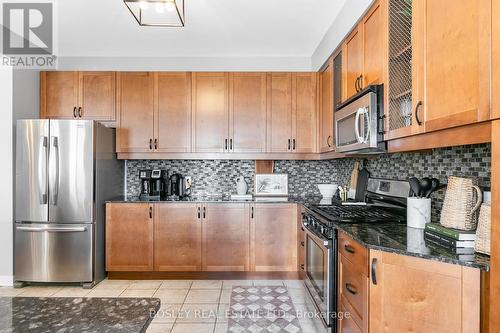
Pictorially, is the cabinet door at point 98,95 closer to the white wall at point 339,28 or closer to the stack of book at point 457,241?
the white wall at point 339,28

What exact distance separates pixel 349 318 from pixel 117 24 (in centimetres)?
312

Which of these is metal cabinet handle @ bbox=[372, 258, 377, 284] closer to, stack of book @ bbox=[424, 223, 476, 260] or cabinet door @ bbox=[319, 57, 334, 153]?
stack of book @ bbox=[424, 223, 476, 260]

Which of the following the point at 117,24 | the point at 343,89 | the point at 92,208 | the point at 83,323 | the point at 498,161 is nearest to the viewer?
the point at 83,323

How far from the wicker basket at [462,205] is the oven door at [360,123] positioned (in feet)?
1.80

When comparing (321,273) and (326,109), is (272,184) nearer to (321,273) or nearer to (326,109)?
(326,109)

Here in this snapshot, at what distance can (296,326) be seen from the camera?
2453 mm

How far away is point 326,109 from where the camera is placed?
3.32 meters

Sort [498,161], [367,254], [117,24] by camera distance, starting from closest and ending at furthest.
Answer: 1. [498,161]
2. [367,254]
3. [117,24]

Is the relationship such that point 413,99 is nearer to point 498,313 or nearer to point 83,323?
point 498,313

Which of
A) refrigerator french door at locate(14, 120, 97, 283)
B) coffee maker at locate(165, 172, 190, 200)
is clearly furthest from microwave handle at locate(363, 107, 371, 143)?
refrigerator french door at locate(14, 120, 97, 283)

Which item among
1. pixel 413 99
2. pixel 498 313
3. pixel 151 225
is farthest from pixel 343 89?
pixel 151 225

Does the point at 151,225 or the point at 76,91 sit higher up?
the point at 76,91

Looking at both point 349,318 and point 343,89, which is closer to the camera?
point 349,318

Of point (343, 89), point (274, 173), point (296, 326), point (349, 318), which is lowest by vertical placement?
point (296, 326)
